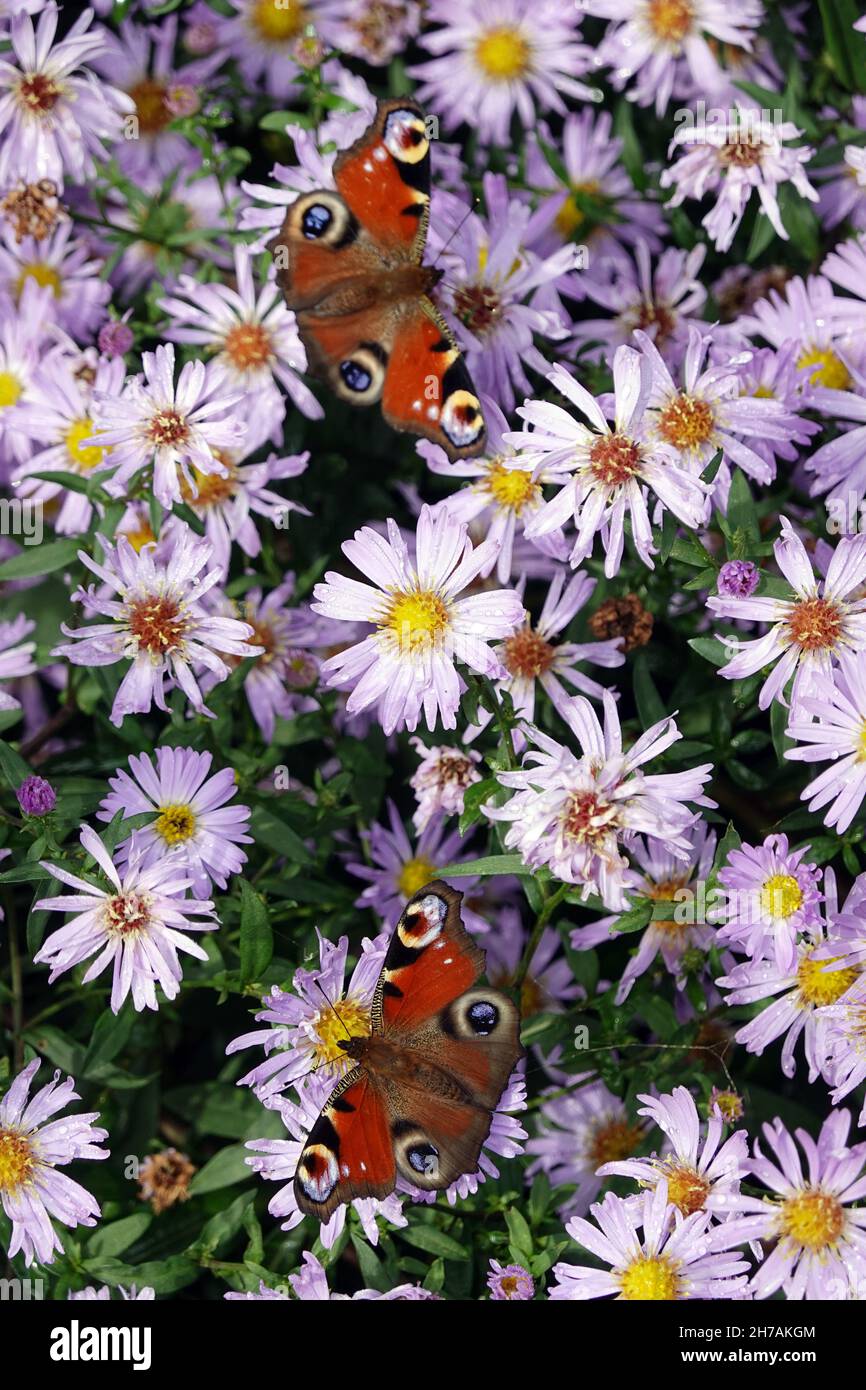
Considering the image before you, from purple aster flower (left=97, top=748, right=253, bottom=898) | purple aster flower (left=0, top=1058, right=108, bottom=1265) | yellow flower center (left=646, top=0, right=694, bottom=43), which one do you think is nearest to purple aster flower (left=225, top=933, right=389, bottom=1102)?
purple aster flower (left=97, top=748, right=253, bottom=898)

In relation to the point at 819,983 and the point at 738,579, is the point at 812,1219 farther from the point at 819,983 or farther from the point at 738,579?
the point at 738,579

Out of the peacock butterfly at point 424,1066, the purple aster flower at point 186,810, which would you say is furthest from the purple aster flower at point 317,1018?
the purple aster flower at point 186,810

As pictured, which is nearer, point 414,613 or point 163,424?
point 414,613

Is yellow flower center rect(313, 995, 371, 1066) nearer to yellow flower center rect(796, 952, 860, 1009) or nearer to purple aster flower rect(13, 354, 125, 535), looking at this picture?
yellow flower center rect(796, 952, 860, 1009)

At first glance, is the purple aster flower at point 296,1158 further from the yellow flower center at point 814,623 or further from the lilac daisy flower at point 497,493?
the yellow flower center at point 814,623

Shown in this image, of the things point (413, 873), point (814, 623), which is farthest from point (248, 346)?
point (814, 623)

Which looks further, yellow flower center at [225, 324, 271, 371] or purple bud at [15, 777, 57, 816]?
yellow flower center at [225, 324, 271, 371]
